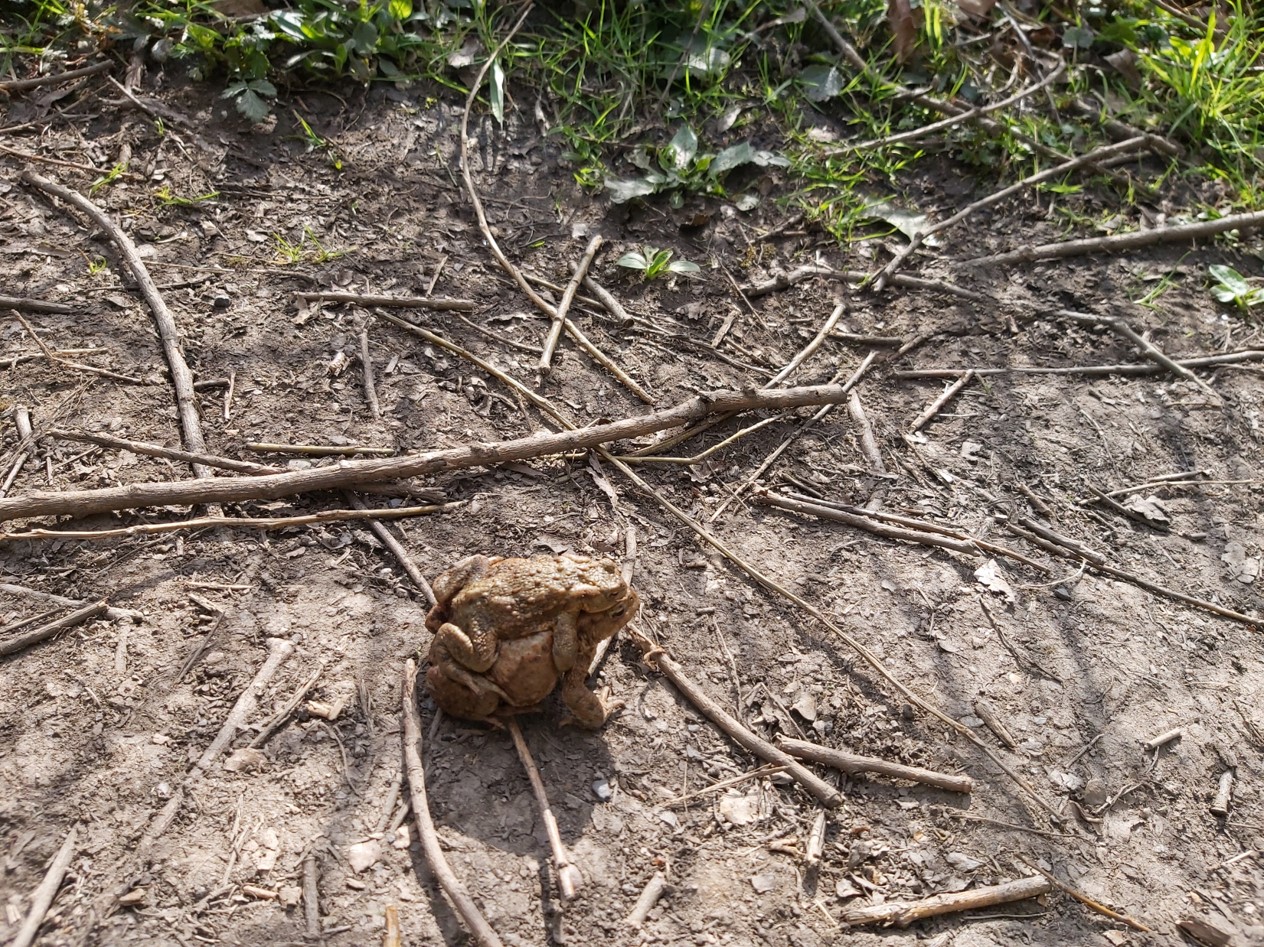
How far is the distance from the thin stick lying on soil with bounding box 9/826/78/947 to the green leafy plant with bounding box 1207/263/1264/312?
536 cm

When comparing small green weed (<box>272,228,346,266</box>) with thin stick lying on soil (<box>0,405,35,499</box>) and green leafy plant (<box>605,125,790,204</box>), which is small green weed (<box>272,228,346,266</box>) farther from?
green leafy plant (<box>605,125,790,204</box>)

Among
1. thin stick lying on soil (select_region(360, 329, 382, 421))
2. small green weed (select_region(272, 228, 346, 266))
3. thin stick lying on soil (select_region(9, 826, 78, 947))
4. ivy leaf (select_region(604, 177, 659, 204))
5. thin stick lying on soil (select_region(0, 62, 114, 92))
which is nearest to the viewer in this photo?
thin stick lying on soil (select_region(9, 826, 78, 947))

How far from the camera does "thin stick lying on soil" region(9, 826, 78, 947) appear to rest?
232 centimetres

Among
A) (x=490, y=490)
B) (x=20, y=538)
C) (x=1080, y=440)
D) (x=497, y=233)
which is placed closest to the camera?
(x=20, y=538)

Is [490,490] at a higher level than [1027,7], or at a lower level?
lower

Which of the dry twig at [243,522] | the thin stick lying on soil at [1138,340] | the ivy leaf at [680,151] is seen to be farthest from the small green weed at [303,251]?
the thin stick lying on soil at [1138,340]

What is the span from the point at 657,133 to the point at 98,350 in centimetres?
291

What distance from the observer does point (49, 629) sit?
115 inches

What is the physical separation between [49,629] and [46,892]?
842mm

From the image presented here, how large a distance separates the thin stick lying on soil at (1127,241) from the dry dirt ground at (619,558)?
0.26ft

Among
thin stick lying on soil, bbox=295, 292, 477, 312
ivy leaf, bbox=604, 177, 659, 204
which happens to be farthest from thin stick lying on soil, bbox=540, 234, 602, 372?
thin stick lying on soil, bbox=295, 292, 477, 312

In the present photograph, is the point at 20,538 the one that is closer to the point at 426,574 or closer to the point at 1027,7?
the point at 426,574

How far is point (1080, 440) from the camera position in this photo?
408 centimetres

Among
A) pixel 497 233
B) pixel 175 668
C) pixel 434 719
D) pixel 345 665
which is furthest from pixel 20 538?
pixel 497 233
